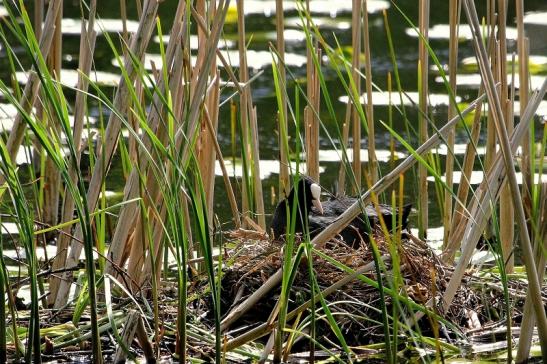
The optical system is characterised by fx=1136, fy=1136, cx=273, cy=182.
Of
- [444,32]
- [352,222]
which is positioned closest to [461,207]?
[352,222]

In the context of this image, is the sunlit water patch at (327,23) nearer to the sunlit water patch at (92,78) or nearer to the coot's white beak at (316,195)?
the sunlit water patch at (92,78)

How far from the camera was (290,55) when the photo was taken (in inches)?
246

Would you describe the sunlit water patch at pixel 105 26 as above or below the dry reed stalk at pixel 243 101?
above

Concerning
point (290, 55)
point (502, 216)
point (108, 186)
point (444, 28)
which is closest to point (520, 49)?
point (502, 216)

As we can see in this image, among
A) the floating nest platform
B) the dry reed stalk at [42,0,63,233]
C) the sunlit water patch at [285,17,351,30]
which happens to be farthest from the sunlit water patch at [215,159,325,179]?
the sunlit water patch at [285,17,351,30]

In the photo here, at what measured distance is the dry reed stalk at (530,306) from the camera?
229cm

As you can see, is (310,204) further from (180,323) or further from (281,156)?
(180,323)

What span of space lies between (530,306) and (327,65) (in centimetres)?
381

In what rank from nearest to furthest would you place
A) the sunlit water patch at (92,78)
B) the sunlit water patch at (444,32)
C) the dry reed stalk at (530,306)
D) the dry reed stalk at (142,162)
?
the dry reed stalk at (530,306) → the dry reed stalk at (142,162) → the sunlit water patch at (92,78) → the sunlit water patch at (444,32)

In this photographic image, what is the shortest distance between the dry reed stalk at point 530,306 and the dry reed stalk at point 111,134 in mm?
964

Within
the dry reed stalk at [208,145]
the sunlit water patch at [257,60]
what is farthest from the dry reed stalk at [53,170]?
the sunlit water patch at [257,60]

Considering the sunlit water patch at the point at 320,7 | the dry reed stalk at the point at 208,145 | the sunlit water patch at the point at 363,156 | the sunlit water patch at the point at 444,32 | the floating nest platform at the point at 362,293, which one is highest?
the sunlit water patch at the point at 320,7

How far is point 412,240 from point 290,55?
345cm

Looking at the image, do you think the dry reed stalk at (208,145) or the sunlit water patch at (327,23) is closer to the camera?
the dry reed stalk at (208,145)
